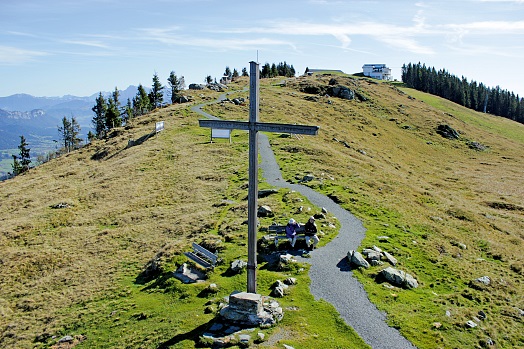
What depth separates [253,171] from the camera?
16891 millimetres

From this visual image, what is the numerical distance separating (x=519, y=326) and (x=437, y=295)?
3.62 m

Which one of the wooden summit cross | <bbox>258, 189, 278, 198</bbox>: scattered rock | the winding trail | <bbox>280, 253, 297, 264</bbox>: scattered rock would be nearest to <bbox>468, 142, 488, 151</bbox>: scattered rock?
<bbox>258, 189, 278, 198</bbox>: scattered rock

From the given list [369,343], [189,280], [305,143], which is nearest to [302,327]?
[369,343]

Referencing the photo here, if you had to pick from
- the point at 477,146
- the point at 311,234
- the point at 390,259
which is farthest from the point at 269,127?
the point at 477,146

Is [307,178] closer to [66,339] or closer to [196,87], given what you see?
[66,339]

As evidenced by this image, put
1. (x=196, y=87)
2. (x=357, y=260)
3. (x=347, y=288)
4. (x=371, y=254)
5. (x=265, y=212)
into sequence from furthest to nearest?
(x=196, y=87) → (x=265, y=212) → (x=371, y=254) → (x=357, y=260) → (x=347, y=288)

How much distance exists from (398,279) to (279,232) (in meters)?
7.83

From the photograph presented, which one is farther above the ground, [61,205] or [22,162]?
A: [61,205]

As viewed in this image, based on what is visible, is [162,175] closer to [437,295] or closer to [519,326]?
[437,295]

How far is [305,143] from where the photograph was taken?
59.0 meters

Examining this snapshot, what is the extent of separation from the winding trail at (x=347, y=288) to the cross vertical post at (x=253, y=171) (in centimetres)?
390

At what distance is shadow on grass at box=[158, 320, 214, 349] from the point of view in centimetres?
1570

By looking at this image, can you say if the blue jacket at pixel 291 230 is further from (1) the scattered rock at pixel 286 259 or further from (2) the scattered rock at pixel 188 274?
(2) the scattered rock at pixel 188 274

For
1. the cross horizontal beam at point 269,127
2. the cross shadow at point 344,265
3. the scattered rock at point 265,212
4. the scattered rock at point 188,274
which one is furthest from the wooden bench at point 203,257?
the cross horizontal beam at point 269,127
